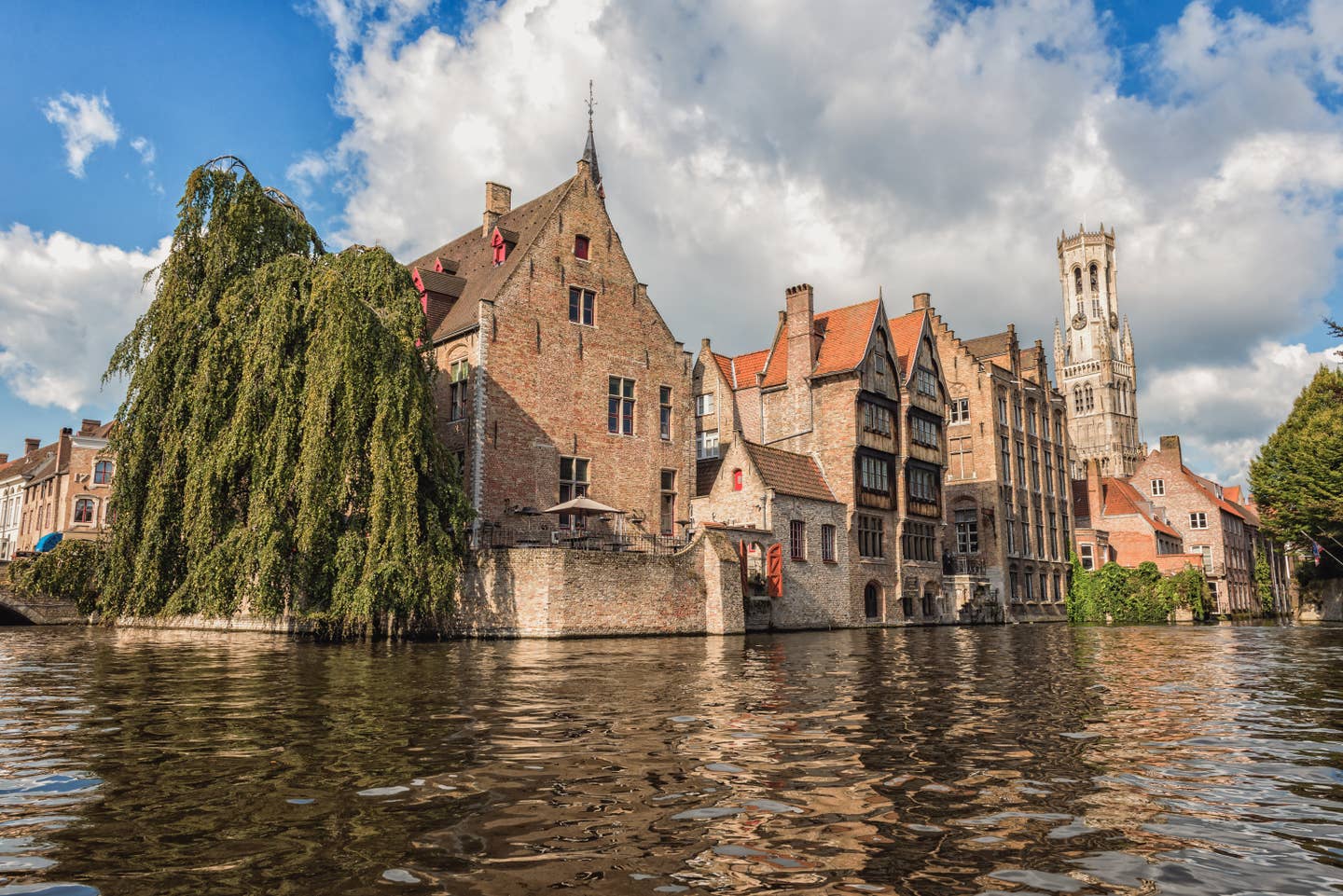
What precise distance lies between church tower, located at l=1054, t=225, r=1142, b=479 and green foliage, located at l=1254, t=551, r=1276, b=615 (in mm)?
59156

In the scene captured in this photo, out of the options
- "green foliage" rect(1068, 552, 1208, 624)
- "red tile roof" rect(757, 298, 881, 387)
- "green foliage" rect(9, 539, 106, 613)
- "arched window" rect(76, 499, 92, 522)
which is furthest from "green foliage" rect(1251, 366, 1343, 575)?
"arched window" rect(76, 499, 92, 522)

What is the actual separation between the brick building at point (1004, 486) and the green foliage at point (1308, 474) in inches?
422

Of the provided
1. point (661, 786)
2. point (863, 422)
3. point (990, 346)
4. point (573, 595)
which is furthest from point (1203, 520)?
point (661, 786)

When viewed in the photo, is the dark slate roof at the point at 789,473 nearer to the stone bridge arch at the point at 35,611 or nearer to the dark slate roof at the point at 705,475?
the dark slate roof at the point at 705,475

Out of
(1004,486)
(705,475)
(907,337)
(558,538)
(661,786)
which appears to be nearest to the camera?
(661,786)

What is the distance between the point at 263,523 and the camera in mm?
20156

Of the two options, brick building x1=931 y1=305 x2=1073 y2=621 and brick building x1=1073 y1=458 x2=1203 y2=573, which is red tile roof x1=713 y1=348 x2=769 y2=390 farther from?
brick building x1=1073 y1=458 x2=1203 y2=573

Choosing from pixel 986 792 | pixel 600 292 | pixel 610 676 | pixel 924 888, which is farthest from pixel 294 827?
pixel 600 292

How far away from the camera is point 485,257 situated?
1423 inches

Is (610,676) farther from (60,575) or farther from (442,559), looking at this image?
(60,575)

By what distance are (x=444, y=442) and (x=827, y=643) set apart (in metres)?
14.8

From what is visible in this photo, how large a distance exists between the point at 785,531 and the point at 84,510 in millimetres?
45062

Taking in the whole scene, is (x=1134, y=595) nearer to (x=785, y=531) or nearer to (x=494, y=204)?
(x=785, y=531)

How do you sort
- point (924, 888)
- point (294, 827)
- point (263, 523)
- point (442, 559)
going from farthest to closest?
1. point (442, 559)
2. point (263, 523)
3. point (294, 827)
4. point (924, 888)
